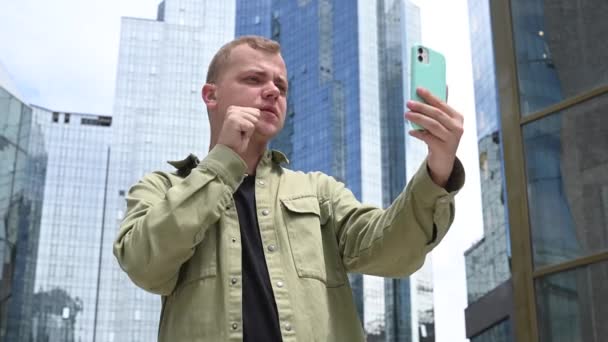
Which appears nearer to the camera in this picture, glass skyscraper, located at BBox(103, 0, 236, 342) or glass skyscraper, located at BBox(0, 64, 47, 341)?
glass skyscraper, located at BBox(0, 64, 47, 341)

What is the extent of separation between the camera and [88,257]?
96938 mm

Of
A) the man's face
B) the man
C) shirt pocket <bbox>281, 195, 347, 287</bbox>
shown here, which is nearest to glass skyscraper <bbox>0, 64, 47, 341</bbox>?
the man's face

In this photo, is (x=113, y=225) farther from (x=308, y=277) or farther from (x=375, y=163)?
(x=308, y=277)

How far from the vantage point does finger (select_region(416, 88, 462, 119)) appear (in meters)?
2.34

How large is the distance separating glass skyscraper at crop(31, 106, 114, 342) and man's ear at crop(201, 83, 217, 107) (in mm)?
91095

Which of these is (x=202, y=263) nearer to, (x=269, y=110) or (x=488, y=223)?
(x=269, y=110)

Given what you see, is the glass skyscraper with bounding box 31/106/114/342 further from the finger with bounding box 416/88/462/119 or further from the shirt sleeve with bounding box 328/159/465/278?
the finger with bounding box 416/88/462/119

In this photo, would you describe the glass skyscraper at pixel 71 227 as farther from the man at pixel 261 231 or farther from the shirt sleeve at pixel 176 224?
the shirt sleeve at pixel 176 224

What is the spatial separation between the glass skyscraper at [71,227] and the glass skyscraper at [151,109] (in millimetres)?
1319

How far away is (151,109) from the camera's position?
104750mm

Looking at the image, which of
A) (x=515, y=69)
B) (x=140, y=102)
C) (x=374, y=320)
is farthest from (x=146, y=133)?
(x=515, y=69)

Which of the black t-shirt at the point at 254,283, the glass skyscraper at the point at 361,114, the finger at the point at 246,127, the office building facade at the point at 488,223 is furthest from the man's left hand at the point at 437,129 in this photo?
the glass skyscraper at the point at 361,114

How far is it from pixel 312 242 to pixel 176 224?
0.48 meters

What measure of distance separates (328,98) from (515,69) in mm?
85880
